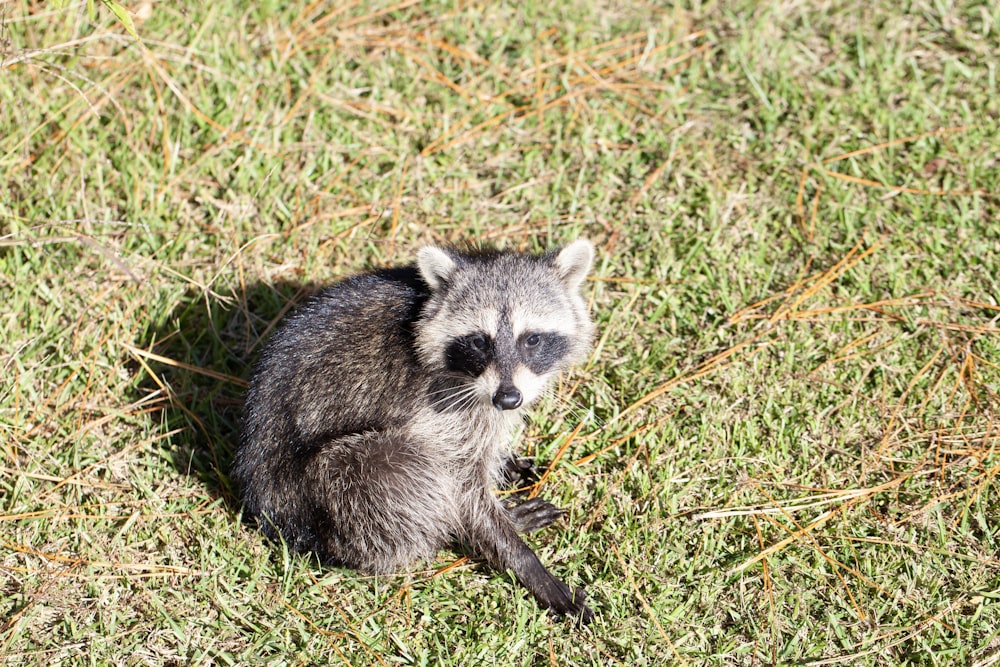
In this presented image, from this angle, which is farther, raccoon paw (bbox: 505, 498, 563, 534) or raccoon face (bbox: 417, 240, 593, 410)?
raccoon paw (bbox: 505, 498, 563, 534)

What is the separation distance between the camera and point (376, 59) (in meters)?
5.85

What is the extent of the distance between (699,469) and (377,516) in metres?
1.52

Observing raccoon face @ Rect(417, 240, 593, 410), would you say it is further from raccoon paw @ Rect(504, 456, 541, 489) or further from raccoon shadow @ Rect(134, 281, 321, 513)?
raccoon shadow @ Rect(134, 281, 321, 513)

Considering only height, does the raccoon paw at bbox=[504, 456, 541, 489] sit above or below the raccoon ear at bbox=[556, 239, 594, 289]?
below

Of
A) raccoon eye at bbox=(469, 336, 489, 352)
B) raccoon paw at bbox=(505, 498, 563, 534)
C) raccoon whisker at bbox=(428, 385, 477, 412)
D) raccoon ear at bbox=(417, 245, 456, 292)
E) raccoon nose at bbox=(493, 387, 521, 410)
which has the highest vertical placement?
raccoon ear at bbox=(417, 245, 456, 292)

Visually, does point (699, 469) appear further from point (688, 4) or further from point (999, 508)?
point (688, 4)

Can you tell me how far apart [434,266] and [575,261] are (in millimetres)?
635

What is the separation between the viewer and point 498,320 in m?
4.05

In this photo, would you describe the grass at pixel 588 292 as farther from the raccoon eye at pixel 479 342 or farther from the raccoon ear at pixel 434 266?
the raccoon ear at pixel 434 266

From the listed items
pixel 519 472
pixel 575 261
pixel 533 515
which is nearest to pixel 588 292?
pixel 575 261

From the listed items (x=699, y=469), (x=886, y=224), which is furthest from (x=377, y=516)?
(x=886, y=224)

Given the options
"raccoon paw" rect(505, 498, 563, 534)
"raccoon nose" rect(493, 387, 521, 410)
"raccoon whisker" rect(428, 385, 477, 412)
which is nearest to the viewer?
"raccoon nose" rect(493, 387, 521, 410)

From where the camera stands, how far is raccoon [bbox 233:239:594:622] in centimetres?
405

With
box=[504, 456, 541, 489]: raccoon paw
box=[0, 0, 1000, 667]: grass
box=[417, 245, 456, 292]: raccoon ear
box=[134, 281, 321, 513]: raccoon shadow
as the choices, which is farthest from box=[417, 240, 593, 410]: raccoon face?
box=[134, 281, 321, 513]: raccoon shadow
